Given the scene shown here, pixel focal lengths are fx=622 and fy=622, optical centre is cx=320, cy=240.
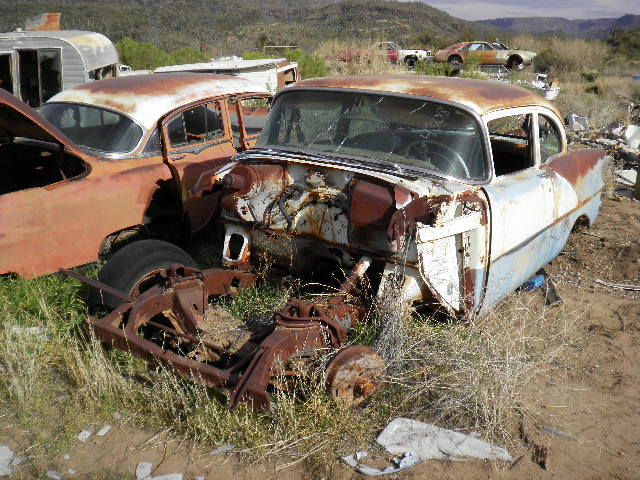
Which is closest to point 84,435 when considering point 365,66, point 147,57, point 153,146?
point 153,146

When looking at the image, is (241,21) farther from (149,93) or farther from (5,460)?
(5,460)

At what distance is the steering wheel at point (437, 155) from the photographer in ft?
13.5

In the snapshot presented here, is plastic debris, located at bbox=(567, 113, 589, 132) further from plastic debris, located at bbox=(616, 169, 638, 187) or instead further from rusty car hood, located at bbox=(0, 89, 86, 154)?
rusty car hood, located at bbox=(0, 89, 86, 154)

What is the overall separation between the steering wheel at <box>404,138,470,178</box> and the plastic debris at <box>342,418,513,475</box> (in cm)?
167

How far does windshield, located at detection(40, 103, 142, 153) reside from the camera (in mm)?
5566

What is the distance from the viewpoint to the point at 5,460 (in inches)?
128

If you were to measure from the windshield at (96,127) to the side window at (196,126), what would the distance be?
15.4 inches

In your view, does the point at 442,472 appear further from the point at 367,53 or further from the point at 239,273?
the point at 367,53

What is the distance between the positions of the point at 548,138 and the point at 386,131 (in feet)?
5.80

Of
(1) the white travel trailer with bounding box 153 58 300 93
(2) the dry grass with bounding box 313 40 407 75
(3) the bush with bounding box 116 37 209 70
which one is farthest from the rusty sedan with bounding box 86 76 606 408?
(2) the dry grass with bounding box 313 40 407 75

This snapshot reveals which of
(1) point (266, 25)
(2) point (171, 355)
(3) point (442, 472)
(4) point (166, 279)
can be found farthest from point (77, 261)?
(1) point (266, 25)

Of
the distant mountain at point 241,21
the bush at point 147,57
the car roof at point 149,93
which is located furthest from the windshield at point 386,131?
the distant mountain at point 241,21

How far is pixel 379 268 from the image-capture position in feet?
14.3

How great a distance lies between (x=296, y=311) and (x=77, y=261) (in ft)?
7.01
